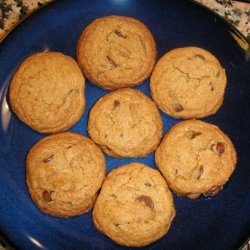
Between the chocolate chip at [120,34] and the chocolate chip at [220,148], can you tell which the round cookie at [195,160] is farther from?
the chocolate chip at [120,34]

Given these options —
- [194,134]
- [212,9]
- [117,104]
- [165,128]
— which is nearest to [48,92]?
[117,104]

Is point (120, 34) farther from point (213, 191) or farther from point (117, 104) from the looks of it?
point (213, 191)

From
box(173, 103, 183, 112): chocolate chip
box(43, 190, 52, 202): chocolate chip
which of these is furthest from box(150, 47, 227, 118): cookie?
box(43, 190, 52, 202): chocolate chip

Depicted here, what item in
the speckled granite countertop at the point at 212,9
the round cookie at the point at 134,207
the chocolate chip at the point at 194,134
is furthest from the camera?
the speckled granite countertop at the point at 212,9

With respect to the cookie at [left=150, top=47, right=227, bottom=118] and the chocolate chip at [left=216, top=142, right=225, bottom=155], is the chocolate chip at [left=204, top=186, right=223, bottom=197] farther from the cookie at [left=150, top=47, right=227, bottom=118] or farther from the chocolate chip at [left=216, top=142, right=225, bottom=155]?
the cookie at [left=150, top=47, right=227, bottom=118]

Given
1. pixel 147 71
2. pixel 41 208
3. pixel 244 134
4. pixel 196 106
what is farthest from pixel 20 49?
pixel 244 134

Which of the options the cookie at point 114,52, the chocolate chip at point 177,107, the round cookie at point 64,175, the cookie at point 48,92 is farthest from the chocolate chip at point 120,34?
the round cookie at point 64,175

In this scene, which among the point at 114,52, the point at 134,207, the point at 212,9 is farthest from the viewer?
the point at 212,9
